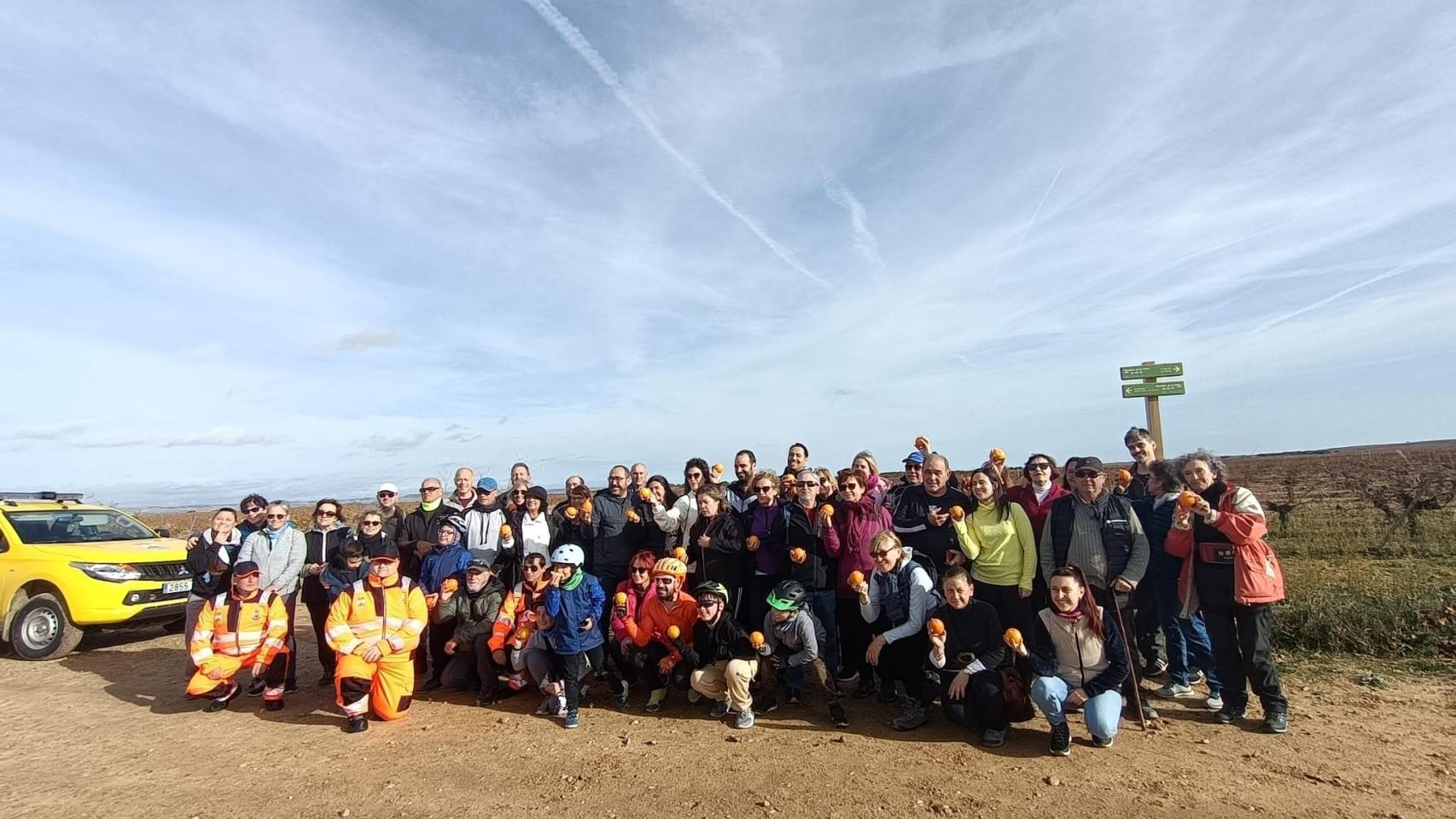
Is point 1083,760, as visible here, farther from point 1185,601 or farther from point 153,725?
point 153,725

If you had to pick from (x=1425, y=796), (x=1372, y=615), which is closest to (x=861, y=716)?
(x=1425, y=796)

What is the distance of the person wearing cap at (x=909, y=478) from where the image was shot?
6.41m

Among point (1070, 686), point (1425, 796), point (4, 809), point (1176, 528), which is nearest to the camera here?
point (1425, 796)

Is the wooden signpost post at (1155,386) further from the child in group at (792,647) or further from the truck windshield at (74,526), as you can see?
the truck windshield at (74,526)

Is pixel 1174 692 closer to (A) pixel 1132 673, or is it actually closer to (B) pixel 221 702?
(A) pixel 1132 673

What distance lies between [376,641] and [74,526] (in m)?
6.47

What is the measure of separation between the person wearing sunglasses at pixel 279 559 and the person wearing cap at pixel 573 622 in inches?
110

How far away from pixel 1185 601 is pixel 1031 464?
1522 millimetres

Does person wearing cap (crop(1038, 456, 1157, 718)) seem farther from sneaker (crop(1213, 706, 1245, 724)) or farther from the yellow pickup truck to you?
the yellow pickup truck

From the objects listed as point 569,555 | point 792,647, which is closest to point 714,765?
point 792,647

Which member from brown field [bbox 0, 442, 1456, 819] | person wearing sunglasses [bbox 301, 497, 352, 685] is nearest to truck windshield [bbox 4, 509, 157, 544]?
brown field [bbox 0, 442, 1456, 819]

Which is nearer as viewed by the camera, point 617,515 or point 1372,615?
point 1372,615

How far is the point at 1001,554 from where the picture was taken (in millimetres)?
5621

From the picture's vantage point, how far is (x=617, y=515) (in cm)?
698
